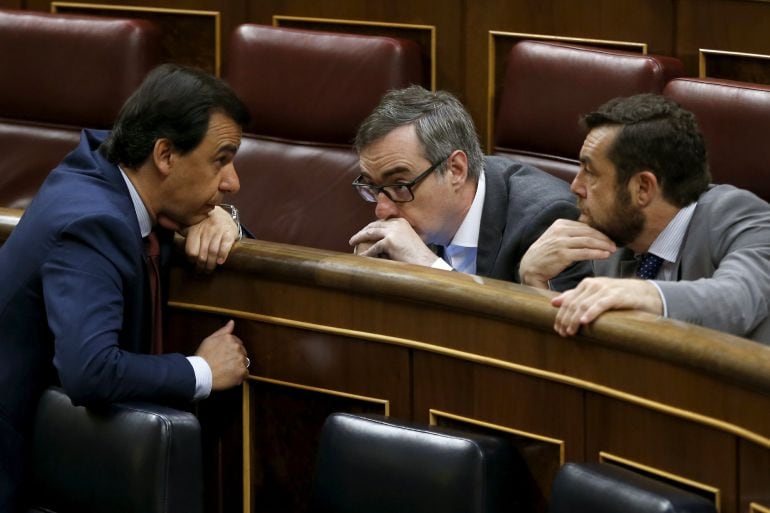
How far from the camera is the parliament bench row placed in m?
1.33


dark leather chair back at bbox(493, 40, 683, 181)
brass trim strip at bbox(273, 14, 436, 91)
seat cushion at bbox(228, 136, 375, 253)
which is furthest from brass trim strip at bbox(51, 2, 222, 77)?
dark leather chair back at bbox(493, 40, 683, 181)

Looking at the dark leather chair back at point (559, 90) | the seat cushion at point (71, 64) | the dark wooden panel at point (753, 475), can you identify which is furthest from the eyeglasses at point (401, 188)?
the seat cushion at point (71, 64)

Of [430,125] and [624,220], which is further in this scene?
[430,125]

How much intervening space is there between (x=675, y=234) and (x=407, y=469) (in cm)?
29

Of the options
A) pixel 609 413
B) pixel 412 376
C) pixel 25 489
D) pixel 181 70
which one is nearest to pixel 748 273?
pixel 609 413

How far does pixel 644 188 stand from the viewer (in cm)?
114

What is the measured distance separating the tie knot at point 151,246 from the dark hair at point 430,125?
0.71ft

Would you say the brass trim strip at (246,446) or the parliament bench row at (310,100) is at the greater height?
the parliament bench row at (310,100)

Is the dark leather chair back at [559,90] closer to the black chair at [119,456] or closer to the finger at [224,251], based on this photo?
the finger at [224,251]

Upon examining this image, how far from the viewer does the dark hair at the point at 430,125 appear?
1.28 metres

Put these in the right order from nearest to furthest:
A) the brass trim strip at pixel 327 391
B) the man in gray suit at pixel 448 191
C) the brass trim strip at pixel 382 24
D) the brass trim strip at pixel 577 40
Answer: the brass trim strip at pixel 327 391
the man in gray suit at pixel 448 191
the brass trim strip at pixel 577 40
the brass trim strip at pixel 382 24

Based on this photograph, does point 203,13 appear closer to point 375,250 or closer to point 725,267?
point 375,250

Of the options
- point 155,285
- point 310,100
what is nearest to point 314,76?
point 310,100

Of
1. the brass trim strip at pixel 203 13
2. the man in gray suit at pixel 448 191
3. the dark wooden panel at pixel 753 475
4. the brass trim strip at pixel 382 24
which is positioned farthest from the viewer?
the brass trim strip at pixel 203 13
